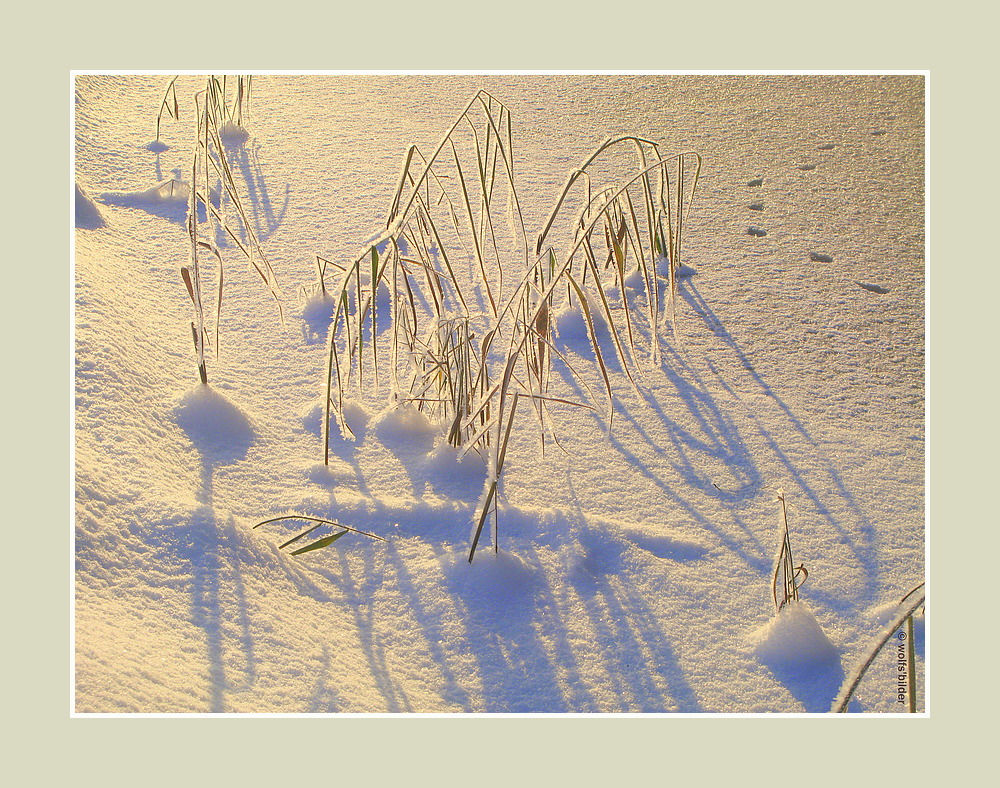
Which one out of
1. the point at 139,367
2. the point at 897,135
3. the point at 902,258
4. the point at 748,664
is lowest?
the point at 748,664

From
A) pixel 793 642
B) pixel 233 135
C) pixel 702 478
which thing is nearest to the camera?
pixel 793 642

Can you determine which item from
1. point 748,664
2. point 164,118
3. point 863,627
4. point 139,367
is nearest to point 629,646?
point 748,664

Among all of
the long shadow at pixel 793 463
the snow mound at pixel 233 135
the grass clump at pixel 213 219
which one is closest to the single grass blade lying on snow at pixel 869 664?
the long shadow at pixel 793 463

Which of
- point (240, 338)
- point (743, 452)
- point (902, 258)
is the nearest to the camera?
point (743, 452)

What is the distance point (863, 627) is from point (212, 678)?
2.53ft

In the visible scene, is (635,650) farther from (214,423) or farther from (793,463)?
(214,423)

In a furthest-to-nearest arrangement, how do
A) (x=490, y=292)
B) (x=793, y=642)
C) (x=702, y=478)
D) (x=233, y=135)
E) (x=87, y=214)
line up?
(x=233, y=135), (x=87, y=214), (x=702, y=478), (x=490, y=292), (x=793, y=642)

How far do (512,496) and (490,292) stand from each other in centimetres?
30

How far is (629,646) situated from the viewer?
998 millimetres

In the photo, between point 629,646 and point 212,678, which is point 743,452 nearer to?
point 629,646

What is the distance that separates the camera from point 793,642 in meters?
0.98

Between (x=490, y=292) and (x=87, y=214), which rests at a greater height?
(x=87, y=214)

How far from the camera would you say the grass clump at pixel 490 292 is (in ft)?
3.30

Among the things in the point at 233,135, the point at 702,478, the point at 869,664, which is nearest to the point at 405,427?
the point at 702,478
